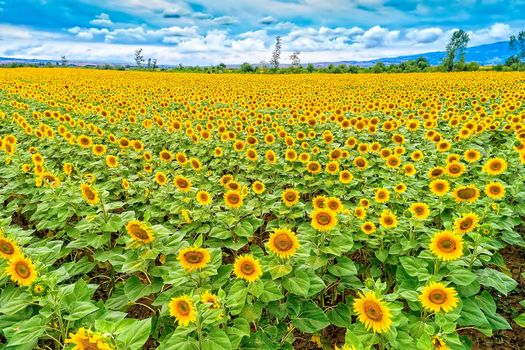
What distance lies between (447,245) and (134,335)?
8.53 ft

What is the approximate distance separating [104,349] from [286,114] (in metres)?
9.76

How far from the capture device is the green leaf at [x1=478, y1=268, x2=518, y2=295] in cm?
299

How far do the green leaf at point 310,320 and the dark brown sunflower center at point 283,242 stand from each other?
642 millimetres

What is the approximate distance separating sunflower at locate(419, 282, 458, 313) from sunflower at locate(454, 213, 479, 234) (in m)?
0.85

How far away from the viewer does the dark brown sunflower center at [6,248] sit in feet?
8.05

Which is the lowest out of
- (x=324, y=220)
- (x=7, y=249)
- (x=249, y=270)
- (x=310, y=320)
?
(x=310, y=320)

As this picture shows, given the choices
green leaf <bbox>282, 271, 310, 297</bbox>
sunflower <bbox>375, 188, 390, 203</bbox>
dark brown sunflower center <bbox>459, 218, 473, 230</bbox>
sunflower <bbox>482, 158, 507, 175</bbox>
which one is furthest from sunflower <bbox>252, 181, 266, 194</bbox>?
sunflower <bbox>482, 158, 507, 175</bbox>

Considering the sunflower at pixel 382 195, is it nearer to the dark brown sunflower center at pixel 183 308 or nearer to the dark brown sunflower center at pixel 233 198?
the dark brown sunflower center at pixel 233 198

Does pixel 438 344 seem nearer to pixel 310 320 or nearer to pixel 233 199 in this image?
pixel 310 320

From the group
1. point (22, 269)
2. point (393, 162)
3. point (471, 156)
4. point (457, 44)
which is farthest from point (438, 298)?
point (457, 44)

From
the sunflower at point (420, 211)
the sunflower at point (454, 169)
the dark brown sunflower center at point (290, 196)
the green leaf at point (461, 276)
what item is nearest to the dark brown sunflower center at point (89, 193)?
the dark brown sunflower center at point (290, 196)

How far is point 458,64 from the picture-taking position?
5553cm

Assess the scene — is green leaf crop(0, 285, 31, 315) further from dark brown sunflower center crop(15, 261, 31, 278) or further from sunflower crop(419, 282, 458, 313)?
sunflower crop(419, 282, 458, 313)

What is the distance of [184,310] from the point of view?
7.00 feet
